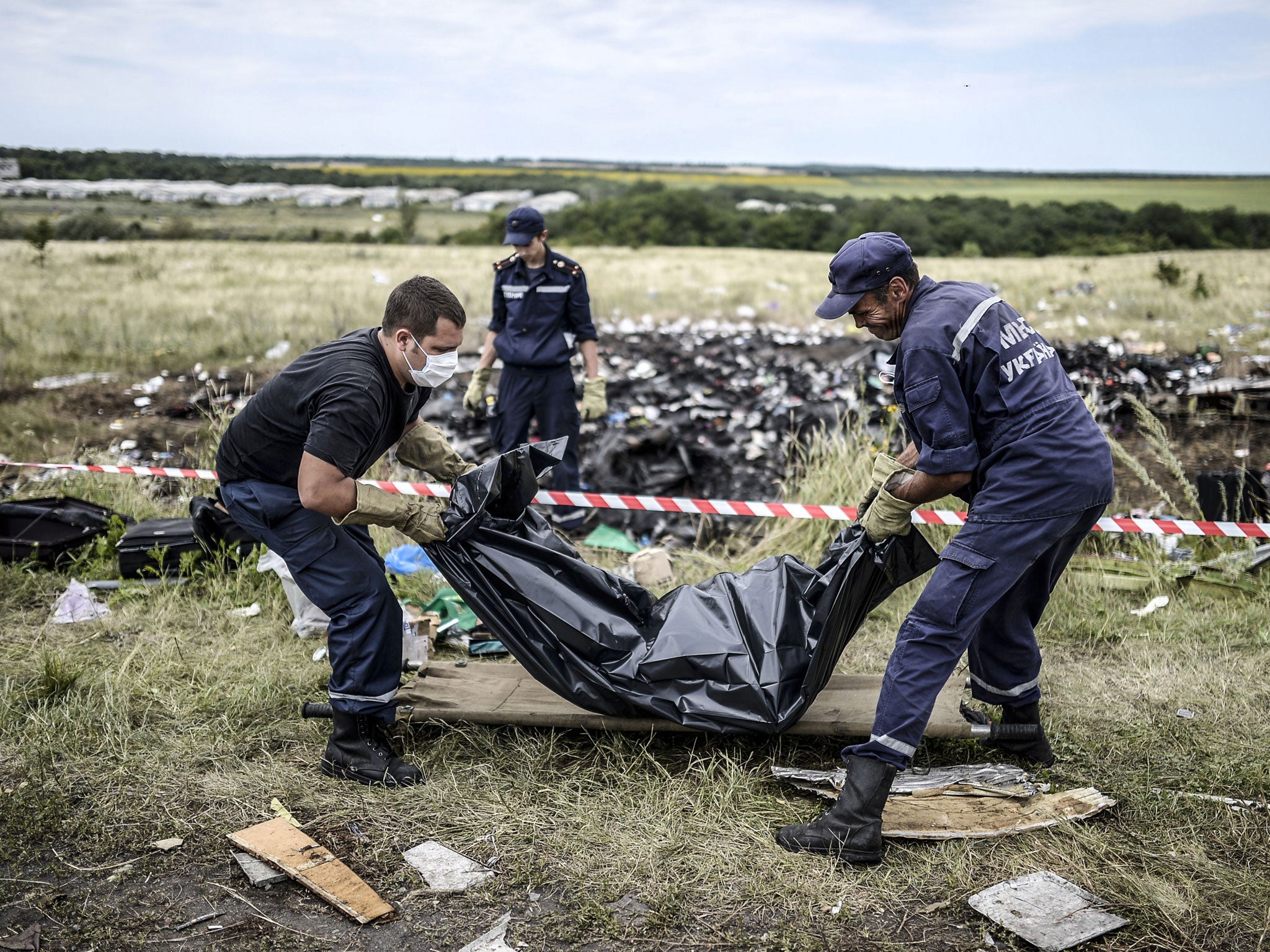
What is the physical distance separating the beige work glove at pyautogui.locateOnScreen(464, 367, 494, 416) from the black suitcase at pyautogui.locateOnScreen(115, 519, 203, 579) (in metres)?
1.83

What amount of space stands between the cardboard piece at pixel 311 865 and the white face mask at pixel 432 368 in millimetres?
1403

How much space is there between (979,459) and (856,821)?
107 centimetres

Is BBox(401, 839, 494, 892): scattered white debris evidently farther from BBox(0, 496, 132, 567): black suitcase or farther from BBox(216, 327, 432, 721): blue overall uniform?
BBox(0, 496, 132, 567): black suitcase

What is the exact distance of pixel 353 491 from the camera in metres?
2.68

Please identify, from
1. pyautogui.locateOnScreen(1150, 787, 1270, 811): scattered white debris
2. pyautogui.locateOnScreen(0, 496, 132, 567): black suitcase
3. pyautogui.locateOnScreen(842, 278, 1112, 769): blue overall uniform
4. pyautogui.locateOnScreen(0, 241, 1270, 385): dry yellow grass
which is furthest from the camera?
pyautogui.locateOnScreen(0, 241, 1270, 385): dry yellow grass

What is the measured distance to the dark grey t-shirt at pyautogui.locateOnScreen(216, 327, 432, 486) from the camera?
2.64 m

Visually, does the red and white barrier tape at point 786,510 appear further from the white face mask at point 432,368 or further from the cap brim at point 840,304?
the cap brim at point 840,304

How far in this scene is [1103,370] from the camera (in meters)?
9.16

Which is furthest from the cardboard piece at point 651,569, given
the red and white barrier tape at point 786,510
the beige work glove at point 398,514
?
the beige work glove at point 398,514

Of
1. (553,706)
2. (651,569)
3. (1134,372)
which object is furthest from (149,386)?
(1134,372)

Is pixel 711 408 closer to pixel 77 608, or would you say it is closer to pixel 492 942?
pixel 77 608

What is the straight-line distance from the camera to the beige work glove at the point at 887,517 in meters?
2.65

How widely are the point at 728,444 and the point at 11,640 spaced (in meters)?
5.37

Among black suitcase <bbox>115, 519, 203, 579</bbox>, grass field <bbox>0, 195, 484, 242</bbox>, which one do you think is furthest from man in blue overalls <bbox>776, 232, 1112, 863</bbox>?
grass field <bbox>0, 195, 484, 242</bbox>
